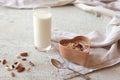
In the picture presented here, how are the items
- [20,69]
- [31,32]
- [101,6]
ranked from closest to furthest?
[20,69], [31,32], [101,6]

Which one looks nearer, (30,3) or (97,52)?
(97,52)

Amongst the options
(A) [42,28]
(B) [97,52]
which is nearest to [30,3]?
(A) [42,28]

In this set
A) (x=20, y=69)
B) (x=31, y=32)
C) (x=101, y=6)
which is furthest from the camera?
(x=101, y=6)

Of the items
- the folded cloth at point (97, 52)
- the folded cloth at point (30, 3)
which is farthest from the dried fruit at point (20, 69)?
the folded cloth at point (30, 3)

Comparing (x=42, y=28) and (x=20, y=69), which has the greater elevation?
(x=42, y=28)

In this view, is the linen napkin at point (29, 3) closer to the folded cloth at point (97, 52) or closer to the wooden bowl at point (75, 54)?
the folded cloth at point (97, 52)

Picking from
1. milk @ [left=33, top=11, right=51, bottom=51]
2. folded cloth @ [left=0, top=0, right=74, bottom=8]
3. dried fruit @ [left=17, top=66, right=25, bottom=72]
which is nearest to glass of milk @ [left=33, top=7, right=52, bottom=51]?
milk @ [left=33, top=11, right=51, bottom=51]

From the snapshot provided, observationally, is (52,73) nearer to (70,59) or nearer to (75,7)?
(70,59)

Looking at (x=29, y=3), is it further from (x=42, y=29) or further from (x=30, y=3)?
(x=42, y=29)
